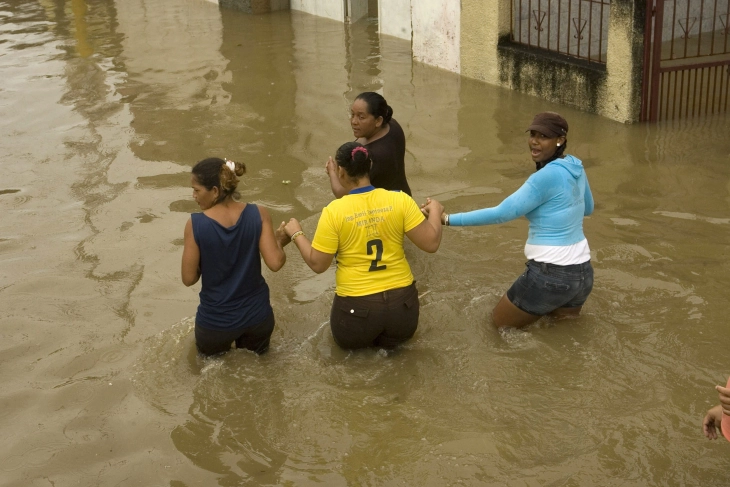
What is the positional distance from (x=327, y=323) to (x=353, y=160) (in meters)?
1.56

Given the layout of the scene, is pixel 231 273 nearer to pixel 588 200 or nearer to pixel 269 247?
pixel 269 247

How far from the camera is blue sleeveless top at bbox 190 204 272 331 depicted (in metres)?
4.79

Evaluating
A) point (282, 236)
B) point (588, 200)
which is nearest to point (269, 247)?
point (282, 236)

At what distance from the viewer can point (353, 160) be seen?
15.8ft

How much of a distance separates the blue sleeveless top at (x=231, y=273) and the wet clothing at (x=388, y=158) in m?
1.49

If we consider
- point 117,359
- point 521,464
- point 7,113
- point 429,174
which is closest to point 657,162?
point 429,174

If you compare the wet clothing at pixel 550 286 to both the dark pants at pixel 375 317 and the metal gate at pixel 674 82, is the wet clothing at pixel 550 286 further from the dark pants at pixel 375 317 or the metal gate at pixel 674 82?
the metal gate at pixel 674 82

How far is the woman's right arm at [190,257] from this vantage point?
4770 mm

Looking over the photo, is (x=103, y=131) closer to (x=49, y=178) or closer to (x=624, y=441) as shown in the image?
(x=49, y=178)

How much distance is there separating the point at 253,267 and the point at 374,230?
2.49 feet

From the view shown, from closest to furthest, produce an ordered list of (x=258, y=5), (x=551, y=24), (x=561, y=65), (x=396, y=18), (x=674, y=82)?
(x=674, y=82)
(x=561, y=65)
(x=551, y=24)
(x=396, y=18)
(x=258, y=5)

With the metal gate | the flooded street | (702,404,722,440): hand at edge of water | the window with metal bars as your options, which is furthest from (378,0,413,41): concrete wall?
(702,404,722,440): hand at edge of water

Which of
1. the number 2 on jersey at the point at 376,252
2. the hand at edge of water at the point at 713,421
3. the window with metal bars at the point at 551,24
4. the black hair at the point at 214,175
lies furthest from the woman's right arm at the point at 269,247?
the window with metal bars at the point at 551,24

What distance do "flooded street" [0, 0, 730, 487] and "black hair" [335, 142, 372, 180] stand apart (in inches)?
49.0
